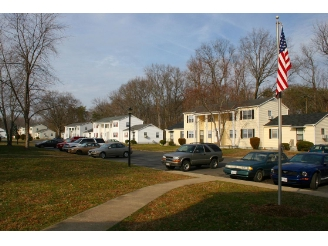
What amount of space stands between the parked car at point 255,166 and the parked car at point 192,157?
11.3 ft

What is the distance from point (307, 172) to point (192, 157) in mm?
7445

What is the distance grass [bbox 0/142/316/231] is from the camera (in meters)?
6.61

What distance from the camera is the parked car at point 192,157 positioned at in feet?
60.0

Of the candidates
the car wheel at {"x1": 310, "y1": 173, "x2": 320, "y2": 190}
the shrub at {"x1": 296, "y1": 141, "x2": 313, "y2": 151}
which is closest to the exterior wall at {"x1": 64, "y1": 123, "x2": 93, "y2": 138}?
the shrub at {"x1": 296, "y1": 141, "x2": 313, "y2": 151}

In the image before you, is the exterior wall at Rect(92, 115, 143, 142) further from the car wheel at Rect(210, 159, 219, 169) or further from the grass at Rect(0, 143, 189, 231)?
the grass at Rect(0, 143, 189, 231)

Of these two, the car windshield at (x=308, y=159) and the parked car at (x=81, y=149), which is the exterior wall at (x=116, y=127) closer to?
the parked car at (x=81, y=149)

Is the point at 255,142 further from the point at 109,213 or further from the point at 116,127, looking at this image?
the point at 116,127

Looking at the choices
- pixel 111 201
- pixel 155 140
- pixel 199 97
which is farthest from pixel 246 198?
pixel 155 140

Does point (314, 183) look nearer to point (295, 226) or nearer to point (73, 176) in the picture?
point (295, 226)

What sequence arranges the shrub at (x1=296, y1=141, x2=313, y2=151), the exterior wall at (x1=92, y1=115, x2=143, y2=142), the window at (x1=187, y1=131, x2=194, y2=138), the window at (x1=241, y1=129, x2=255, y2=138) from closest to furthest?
the shrub at (x1=296, y1=141, x2=313, y2=151)
the window at (x1=241, y1=129, x2=255, y2=138)
the window at (x1=187, y1=131, x2=194, y2=138)
the exterior wall at (x1=92, y1=115, x2=143, y2=142)

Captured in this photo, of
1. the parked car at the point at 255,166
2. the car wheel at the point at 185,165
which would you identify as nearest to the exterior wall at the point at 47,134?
the car wheel at the point at 185,165

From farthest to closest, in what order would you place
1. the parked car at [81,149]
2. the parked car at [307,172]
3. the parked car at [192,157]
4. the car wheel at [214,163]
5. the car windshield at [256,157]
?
the parked car at [81,149] < the car wheel at [214,163] < the parked car at [192,157] < the car windshield at [256,157] < the parked car at [307,172]

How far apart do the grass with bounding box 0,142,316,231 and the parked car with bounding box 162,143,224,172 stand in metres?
4.56

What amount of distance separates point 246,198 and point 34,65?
27.8m
